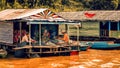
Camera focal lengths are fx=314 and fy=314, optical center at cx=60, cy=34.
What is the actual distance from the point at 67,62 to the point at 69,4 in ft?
97.1

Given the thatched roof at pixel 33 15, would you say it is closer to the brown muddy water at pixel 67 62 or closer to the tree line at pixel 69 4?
the brown muddy water at pixel 67 62

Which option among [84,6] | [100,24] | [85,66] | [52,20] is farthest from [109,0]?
[85,66]

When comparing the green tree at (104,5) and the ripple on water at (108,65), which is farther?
the green tree at (104,5)

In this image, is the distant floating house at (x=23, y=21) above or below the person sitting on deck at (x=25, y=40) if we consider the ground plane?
above

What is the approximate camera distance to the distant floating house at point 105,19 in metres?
29.3

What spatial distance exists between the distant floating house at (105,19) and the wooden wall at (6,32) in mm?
11054

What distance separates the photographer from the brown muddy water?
17484 mm

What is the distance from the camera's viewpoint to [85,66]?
17.4m

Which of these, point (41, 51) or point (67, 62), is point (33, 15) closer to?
point (41, 51)

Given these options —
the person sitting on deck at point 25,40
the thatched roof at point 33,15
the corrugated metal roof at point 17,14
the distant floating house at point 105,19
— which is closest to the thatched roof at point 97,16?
the distant floating house at point 105,19

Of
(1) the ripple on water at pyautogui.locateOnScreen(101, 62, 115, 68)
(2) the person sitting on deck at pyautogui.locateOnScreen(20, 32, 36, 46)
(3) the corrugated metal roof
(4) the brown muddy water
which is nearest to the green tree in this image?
(4) the brown muddy water

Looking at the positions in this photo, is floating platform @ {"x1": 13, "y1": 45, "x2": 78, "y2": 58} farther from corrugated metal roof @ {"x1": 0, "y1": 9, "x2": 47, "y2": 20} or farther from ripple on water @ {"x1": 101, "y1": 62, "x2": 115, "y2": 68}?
ripple on water @ {"x1": 101, "y1": 62, "x2": 115, "y2": 68}

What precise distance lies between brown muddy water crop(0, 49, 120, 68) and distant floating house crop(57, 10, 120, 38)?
793 cm

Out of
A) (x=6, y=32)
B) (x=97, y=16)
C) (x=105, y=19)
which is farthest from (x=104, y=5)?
(x=6, y=32)
